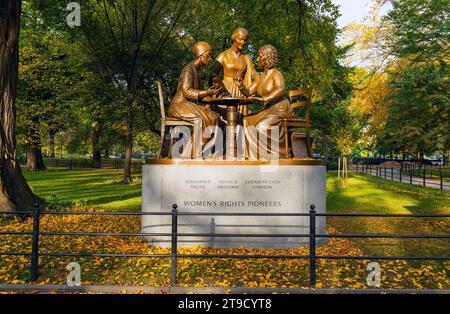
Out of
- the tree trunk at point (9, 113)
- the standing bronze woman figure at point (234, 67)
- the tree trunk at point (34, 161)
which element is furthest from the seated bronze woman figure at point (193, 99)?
the tree trunk at point (34, 161)


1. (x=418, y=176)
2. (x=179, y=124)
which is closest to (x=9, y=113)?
(x=179, y=124)

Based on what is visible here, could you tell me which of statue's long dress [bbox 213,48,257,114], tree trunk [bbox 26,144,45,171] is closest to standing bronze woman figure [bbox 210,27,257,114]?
statue's long dress [bbox 213,48,257,114]

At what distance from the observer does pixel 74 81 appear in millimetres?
30297

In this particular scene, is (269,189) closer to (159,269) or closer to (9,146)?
(159,269)

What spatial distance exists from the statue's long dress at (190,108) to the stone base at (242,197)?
31.9 inches

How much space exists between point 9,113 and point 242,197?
791 centimetres

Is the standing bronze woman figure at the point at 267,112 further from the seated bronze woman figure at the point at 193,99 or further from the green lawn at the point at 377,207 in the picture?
the green lawn at the point at 377,207

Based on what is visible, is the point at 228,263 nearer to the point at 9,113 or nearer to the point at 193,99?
the point at 193,99

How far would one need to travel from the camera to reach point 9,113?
36.7 feet

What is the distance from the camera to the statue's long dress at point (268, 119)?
8766mm

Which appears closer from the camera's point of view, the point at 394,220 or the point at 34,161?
the point at 394,220

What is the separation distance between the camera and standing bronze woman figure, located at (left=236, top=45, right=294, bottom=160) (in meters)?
8.79

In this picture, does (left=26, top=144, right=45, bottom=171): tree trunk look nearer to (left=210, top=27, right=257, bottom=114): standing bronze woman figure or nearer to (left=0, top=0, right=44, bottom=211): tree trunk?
(left=0, top=0, right=44, bottom=211): tree trunk

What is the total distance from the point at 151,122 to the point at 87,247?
2216cm
